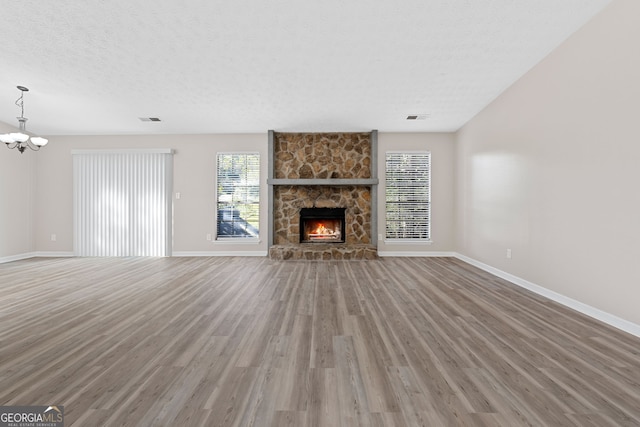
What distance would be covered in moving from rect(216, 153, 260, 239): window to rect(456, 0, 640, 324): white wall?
4.83 metres

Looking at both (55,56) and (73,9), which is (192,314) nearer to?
(73,9)

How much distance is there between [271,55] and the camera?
3.46m

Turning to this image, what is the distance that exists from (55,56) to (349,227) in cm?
A: 541

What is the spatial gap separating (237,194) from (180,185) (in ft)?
4.26

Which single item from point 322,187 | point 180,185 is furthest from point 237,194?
point 322,187

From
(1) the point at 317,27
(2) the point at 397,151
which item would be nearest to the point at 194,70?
(1) the point at 317,27

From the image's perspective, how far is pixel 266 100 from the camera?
4746 millimetres

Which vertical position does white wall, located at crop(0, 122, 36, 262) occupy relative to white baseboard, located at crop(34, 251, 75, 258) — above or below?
above

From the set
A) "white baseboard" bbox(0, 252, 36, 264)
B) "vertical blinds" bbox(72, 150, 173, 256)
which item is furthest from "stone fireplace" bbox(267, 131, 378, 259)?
"white baseboard" bbox(0, 252, 36, 264)

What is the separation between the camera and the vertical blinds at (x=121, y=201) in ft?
21.2

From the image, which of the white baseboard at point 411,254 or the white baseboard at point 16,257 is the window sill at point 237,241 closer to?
the white baseboard at point 411,254

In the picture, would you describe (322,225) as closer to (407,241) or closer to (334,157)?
(334,157)

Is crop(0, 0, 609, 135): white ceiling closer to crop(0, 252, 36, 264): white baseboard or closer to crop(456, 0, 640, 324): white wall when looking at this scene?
crop(456, 0, 640, 324): white wall

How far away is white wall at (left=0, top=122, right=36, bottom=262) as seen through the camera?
5.88 m
